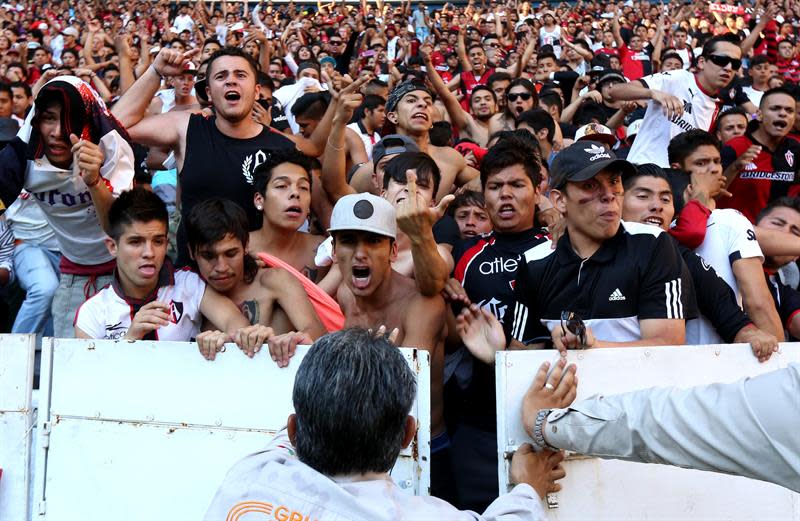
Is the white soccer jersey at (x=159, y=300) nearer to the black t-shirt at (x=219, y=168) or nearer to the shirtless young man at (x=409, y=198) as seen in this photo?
the shirtless young man at (x=409, y=198)

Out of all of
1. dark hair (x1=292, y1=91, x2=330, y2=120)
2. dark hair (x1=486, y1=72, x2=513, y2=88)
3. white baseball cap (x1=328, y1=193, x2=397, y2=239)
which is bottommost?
white baseball cap (x1=328, y1=193, x2=397, y2=239)

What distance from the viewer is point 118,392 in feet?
10.9

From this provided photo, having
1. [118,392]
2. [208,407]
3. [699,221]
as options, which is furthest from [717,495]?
[118,392]

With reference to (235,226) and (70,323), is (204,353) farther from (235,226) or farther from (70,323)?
(70,323)

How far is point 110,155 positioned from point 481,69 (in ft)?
26.0

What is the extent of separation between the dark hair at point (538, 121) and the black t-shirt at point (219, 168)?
2.70 m

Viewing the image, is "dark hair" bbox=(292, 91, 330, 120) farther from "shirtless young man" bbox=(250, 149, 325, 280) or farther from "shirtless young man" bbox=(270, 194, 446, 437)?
"shirtless young man" bbox=(270, 194, 446, 437)

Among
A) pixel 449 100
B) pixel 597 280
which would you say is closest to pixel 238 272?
pixel 597 280

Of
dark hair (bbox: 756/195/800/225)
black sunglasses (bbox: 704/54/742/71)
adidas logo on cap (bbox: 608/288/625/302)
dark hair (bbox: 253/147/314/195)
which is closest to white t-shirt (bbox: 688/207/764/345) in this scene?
dark hair (bbox: 756/195/800/225)

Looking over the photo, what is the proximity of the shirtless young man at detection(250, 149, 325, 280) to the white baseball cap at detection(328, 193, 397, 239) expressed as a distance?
0.84 m

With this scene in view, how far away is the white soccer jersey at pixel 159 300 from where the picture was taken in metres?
3.71

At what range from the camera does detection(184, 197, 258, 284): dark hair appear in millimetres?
3826

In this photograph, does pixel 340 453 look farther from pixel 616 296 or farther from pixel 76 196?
pixel 76 196

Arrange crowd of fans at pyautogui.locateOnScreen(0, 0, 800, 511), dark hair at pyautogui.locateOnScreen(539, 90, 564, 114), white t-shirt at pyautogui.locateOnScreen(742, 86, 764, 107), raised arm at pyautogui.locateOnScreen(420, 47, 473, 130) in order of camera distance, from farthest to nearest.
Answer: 1. white t-shirt at pyautogui.locateOnScreen(742, 86, 764, 107)
2. dark hair at pyautogui.locateOnScreen(539, 90, 564, 114)
3. raised arm at pyautogui.locateOnScreen(420, 47, 473, 130)
4. crowd of fans at pyautogui.locateOnScreen(0, 0, 800, 511)
